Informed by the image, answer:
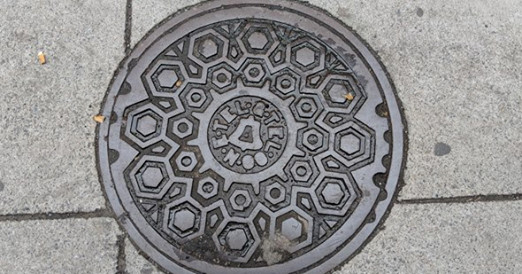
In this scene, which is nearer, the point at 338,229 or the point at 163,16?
the point at 338,229

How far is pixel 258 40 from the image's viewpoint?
9.23 ft

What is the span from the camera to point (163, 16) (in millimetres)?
2887

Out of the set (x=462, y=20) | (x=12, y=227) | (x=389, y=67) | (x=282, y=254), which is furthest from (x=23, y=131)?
(x=462, y=20)

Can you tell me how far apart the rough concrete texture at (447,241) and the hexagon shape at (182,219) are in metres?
0.75

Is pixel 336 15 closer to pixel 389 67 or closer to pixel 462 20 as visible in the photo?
pixel 389 67

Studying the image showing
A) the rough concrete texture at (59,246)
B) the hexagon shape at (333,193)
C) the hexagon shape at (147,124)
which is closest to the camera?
the rough concrete texture at (59,246)

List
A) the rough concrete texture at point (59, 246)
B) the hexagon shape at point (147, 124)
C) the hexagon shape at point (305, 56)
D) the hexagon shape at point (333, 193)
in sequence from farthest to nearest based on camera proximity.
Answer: the hexagon shape at point (305, 56) < the hexagon shape at point (147, 124) < the hexagon shape at point (333, 193) < the rough concrete texture at point (59, 246)

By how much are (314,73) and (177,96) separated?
2.43ft

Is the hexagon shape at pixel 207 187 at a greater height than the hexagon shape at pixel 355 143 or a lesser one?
lesser

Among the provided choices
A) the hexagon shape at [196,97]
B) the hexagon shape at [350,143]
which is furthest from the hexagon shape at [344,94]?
the hexagon shape at [196,97]

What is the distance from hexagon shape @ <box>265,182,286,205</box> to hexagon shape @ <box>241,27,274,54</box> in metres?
0.75

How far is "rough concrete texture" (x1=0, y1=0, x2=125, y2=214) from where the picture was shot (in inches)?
101

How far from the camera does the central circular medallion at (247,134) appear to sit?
2596 mm

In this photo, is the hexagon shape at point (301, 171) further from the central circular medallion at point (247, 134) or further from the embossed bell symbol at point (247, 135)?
the embossed bell symbol at point (247, 135)
